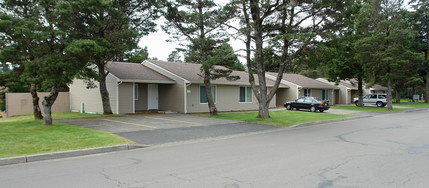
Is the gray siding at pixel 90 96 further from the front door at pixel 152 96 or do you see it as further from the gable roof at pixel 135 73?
the front door at pixel 152 96

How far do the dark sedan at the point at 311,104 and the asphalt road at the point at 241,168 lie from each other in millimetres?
16377

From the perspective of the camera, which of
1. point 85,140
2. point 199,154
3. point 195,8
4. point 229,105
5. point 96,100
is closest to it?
point 199,154

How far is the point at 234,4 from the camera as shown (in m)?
16.9

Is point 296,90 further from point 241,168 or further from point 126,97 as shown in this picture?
point 241,168

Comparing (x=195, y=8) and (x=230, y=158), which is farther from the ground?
(x=195, y=8)

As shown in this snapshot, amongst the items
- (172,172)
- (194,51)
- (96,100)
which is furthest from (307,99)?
(172,172)

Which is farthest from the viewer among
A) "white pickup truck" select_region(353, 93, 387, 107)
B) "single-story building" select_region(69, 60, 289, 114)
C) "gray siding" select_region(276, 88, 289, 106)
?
"gray siding" select_region(276, 88, 289, 106)

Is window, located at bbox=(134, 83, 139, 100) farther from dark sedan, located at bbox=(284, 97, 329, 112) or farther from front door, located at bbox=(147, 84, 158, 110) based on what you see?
dark sedan, located at bbox=(284, 97, 329, 112)

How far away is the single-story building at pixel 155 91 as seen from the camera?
67.6 feet

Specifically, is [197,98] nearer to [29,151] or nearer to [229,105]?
[229,105]

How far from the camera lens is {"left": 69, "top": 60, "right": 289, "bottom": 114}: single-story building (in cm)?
2061

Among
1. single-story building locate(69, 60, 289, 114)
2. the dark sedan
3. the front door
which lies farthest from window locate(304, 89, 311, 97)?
the front door

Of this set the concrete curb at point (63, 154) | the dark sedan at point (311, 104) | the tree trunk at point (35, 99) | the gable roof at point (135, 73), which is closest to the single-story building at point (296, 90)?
the dark sedan at point (311, 104)

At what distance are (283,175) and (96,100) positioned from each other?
64.3 ft
